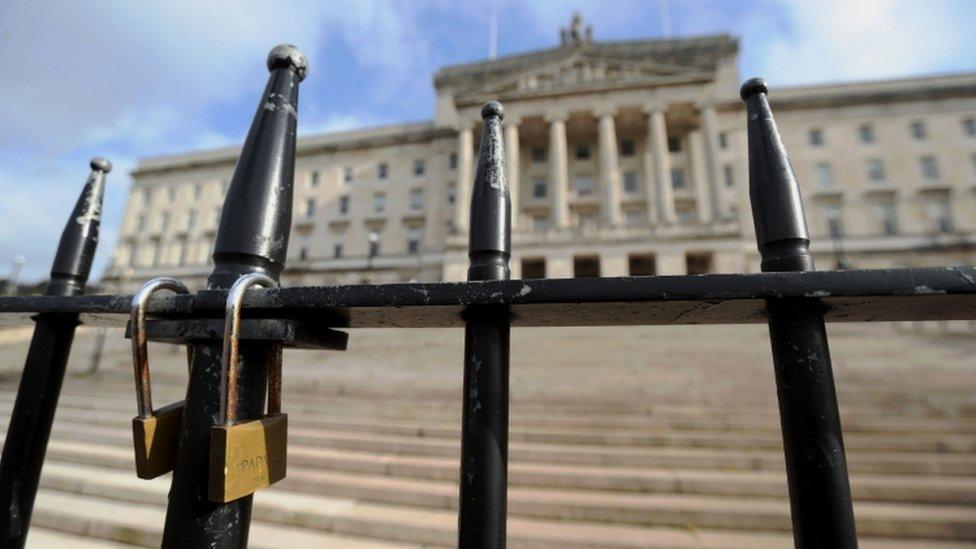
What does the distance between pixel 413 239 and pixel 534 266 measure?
14.6 meters

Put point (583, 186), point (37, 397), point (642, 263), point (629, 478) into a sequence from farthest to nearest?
point (583, 186), point (642, 263), point (629, 478), point (37, 397)

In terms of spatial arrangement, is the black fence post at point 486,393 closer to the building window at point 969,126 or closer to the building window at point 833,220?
the building window at point 833,220

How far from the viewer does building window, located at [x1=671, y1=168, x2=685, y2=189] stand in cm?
3775

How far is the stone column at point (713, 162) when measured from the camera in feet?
104

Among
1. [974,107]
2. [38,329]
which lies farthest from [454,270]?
[974,107]

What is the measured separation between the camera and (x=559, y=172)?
3466 cm

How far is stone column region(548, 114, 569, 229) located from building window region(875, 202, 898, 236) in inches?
1039

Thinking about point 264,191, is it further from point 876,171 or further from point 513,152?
point 876,171

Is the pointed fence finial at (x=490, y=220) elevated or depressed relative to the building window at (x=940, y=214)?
depressed

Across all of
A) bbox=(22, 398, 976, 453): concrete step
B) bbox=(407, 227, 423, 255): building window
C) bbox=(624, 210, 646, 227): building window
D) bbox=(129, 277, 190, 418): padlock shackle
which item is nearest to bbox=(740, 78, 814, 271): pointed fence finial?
bbox=(129, 277, 190, 418): padlock shackle

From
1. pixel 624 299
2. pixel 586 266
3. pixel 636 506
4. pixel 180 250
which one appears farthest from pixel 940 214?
pixel 180 250

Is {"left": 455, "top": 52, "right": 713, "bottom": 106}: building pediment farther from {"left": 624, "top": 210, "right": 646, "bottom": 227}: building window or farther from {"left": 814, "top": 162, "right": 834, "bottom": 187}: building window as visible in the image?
{"left": 814, "top": 162, "right": 834, "bottom": 187}: building window

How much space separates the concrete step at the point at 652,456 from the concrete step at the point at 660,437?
137 mm

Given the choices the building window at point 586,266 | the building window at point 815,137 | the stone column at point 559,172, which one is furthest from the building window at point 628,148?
the building window at point 815,137
